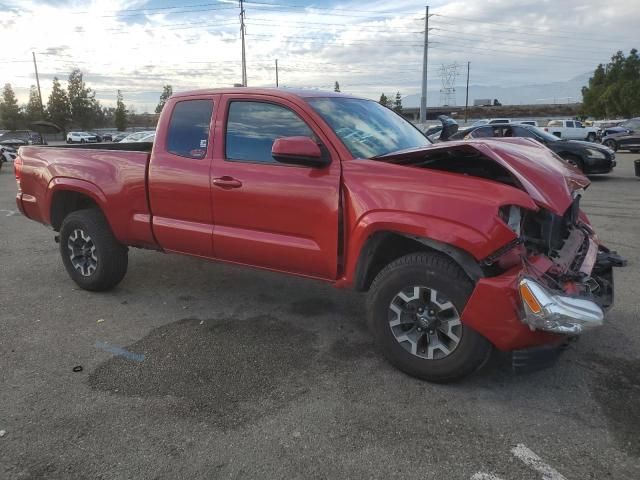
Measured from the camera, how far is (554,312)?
8.84 ft

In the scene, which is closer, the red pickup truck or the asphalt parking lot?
the asphalt parking lot

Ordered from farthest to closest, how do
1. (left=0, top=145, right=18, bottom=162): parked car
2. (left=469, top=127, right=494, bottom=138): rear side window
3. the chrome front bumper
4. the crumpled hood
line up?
(left=0, top=145, right=18, bottom=162): parked car
(left=469, top=127, right=494, bottom=138): rear side window
the crumpled hood
the chrome front bumper

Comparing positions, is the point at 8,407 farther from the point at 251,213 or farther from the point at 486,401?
the point at 486,401

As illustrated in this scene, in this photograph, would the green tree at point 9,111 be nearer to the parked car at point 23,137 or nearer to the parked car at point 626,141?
the parked car at point 23,137

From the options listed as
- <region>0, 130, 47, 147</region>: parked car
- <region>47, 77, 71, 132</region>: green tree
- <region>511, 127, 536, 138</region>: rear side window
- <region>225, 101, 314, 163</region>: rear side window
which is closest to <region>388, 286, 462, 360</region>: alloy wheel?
<region>225, 101, 314, 163</region>: rear side window

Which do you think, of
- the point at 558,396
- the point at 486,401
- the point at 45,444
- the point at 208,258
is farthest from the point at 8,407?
the point at 558,396

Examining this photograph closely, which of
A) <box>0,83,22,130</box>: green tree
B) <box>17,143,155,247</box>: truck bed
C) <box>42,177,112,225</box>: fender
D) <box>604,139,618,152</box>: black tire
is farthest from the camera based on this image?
<box>0,83,22,130</box>: green tree

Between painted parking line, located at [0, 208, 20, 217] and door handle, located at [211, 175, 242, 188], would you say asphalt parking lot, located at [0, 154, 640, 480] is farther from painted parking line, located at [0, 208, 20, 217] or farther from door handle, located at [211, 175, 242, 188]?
painted parking line, located at [0, 208, 20, 217]

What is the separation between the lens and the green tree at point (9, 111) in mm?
67938

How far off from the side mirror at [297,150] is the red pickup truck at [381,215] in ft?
0.04

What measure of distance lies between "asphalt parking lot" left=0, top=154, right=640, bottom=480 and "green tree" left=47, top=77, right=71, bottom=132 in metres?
73.1

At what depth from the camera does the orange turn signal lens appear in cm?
272

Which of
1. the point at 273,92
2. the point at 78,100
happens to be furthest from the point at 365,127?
the point at 78,100

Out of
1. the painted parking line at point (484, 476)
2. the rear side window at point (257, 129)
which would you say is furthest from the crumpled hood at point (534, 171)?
the painted parking line at point (484, 476)
